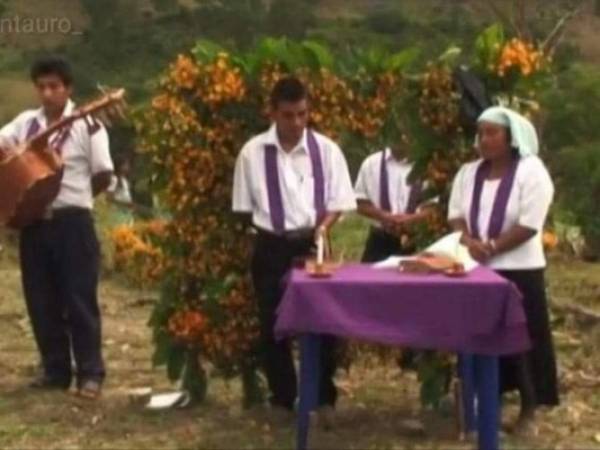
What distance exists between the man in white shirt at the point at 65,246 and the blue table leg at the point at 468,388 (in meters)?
2.10

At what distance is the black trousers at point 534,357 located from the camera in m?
7.93

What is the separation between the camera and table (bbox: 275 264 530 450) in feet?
23.4

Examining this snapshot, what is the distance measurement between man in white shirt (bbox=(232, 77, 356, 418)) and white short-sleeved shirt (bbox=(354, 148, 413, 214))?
0.97m

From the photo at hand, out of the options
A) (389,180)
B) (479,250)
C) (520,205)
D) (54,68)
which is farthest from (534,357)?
(54,68)

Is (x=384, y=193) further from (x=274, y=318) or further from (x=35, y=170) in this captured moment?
(x=35, y=170)

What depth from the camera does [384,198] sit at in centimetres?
952

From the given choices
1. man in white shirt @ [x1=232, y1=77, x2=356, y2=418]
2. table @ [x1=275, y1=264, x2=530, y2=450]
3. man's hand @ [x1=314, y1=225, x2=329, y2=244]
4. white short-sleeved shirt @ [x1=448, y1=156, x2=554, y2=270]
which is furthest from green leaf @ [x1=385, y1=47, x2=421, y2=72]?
table @ [x1=275, y1=264, x2=530, y2=450]

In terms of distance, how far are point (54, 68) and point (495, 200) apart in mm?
2437

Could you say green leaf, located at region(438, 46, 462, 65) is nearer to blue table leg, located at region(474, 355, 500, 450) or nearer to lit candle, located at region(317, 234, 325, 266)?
lit candle, located at region(317, 234, 325, 266)

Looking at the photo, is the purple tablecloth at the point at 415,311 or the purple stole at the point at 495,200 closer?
the purple tablecloth at the point at 415,311

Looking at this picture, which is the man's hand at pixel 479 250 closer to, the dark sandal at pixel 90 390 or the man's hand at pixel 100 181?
the man's hand at pixel 100 181

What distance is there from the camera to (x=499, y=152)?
7.81 metres

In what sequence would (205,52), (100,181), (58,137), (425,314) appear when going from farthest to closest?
(100,181) → (58,137) → (205,52) → (425,314)

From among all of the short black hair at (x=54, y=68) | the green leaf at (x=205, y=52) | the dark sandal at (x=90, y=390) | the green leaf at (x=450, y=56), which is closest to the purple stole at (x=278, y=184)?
the green leaf at (x=205, y=52)
